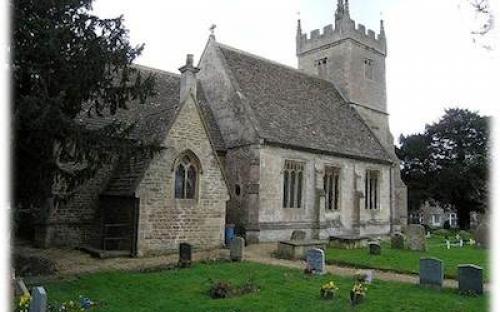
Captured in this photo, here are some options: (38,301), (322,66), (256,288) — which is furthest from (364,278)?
(322,66)

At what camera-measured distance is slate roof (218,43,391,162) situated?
78.7ft

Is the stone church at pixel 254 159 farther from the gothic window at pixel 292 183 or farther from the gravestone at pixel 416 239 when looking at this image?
the gravestone at pixel 416 239

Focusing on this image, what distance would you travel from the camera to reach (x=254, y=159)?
21906 mm

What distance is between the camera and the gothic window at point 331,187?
25719 mm

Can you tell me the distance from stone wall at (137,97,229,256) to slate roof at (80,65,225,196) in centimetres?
53

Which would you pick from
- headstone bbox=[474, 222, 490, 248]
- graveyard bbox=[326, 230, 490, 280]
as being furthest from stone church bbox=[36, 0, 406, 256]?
headstone bbox=[474, 222, 490, 248]

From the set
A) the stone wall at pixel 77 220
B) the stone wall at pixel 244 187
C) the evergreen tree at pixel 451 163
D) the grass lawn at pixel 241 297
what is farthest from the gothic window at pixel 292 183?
the evergreen tree at pixel 451 163

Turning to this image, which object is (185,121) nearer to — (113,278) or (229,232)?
(229,232)

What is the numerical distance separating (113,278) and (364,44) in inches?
1131

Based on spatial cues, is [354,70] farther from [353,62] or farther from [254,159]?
[254,159]

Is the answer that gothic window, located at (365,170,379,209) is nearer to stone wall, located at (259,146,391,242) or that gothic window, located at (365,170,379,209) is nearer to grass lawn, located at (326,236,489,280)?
stone wall, located at (259,146,391,242)

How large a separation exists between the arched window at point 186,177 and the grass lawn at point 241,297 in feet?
15.9

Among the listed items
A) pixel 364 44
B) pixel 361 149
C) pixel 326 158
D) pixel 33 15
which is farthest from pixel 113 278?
pixel 364 44

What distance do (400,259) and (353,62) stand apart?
65.9 ft
